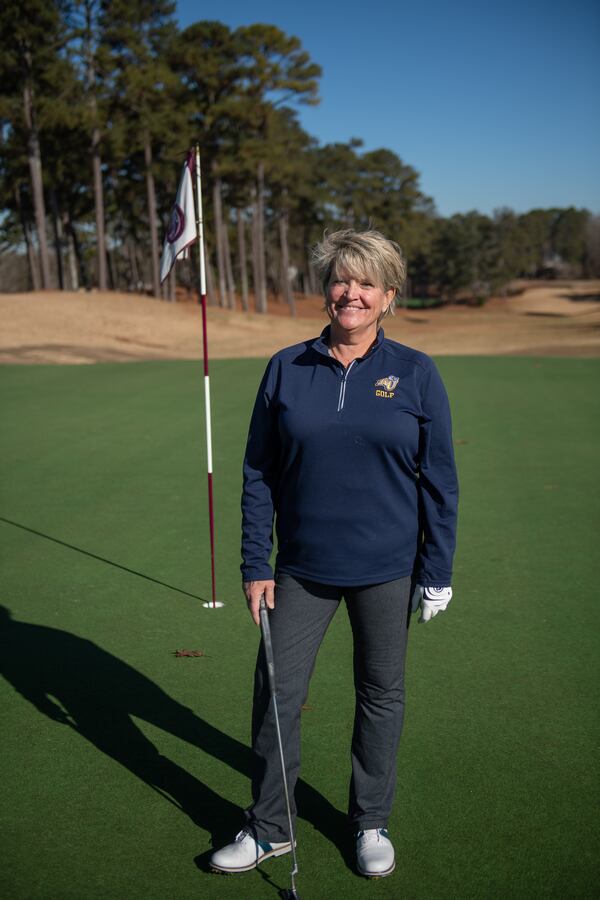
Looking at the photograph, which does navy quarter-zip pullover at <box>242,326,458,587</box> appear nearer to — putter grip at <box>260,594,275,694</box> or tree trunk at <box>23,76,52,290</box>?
putter grip at <box>260,594,275,694</box>

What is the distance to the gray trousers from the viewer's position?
10.1 feet

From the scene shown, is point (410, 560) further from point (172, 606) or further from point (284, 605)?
point (172, 606)

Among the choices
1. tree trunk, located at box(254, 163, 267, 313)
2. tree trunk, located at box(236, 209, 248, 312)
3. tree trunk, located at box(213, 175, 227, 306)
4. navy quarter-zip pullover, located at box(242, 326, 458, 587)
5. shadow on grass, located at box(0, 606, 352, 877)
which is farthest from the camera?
tree trunk, located at box(236, 209, 248, 312)

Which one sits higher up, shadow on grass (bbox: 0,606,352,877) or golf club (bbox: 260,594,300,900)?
golf club (bbox: 260,594,300,900)

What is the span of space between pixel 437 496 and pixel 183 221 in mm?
3133

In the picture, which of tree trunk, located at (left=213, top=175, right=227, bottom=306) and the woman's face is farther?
tree trunk, located at (left=213, top=175, right=227, bottom=306)

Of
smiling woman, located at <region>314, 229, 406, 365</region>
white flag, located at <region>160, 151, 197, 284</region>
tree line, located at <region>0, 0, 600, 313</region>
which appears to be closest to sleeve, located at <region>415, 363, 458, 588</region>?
smiling woman, located at <region>314, 229, 406, 365</region>

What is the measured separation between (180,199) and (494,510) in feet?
14.1

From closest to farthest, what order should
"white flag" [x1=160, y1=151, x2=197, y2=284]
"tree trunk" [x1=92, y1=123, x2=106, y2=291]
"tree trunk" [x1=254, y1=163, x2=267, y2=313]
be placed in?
1. "white flag" [x1=160, y1=151, x2=197, y2=284]
2. "tree trunk" [x1=92, y1=123, x2=106, y2=291]
3. "tree trunk" [x1=254, y1=163, x2=267, y2=313]

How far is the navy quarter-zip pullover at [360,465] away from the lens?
2.97m

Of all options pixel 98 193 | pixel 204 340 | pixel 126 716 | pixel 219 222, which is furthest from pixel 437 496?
pixel 219 222

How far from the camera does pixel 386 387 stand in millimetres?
2979

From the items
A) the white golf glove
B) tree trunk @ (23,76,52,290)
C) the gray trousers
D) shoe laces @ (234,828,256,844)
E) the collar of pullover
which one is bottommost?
shoe laces @ (234,828,256,844)

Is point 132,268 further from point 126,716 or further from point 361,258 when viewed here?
point 361,258
